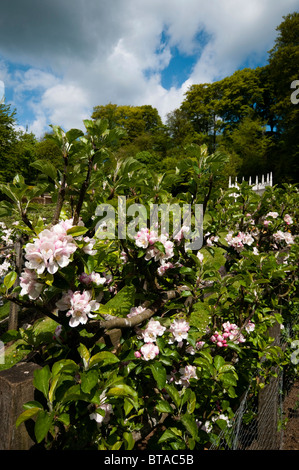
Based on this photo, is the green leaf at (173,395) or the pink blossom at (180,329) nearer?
the green leaf at (173,395)

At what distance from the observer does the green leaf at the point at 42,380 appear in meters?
0.78

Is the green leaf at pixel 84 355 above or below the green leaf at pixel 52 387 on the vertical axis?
above

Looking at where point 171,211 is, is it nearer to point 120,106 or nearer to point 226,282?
point 226,282

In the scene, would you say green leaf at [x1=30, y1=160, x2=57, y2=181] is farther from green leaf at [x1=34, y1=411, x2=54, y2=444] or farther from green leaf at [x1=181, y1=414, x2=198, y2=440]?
green leaf at [x1=181, y1=414, x2=198, y2=440]

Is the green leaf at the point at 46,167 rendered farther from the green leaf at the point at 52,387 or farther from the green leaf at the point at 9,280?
the green leaf at the point at 52,387

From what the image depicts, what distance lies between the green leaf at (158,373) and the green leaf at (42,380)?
489 millimetres

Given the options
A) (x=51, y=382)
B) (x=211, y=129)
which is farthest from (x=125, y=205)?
(x=211, y=129)

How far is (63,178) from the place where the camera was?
1.01 metres

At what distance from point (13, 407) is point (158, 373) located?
0.58m

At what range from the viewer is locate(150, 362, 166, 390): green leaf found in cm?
114

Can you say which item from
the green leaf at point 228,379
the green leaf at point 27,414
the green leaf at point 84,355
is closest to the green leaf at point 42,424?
the green leaf at point 27,414

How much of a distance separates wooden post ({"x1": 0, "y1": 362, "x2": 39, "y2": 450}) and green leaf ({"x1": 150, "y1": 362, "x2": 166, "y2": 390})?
501 mm

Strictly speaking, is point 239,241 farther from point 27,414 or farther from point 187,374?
point 27,414
